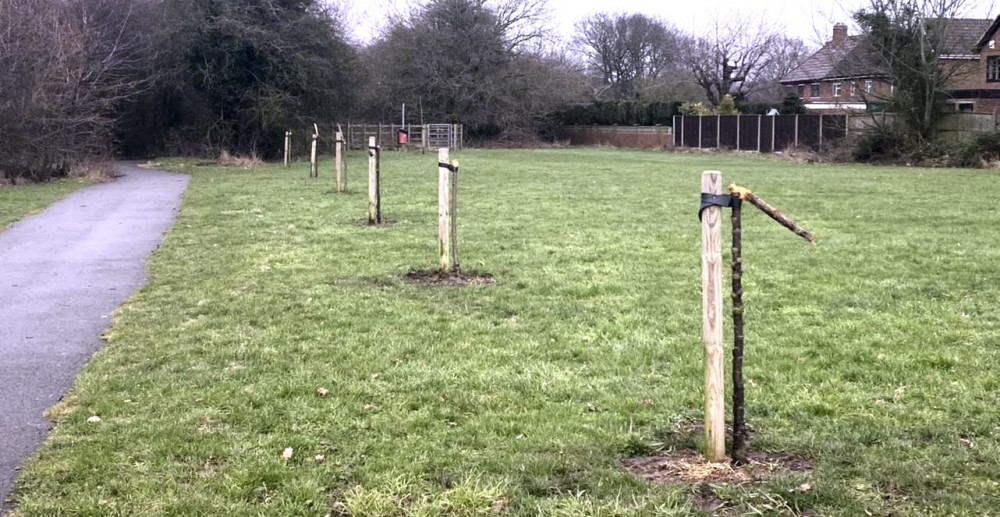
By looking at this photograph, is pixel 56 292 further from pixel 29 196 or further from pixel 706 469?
pixel 29 196

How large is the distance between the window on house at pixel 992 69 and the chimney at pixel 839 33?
8.49 metres

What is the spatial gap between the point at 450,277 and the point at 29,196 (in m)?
13.9

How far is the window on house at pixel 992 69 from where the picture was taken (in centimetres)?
4241

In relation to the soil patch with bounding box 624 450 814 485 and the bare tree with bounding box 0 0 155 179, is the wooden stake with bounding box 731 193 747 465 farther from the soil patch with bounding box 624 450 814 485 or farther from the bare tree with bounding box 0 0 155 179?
the bare tree with bounding box 0 0 155 179

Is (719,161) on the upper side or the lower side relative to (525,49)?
lower

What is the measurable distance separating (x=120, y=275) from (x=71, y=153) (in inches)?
678

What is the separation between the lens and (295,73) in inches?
1289

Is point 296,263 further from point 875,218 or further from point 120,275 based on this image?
point 875,218

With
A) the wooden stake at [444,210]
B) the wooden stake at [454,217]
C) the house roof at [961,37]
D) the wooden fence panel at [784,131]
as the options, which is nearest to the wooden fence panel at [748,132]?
the wooden fence panel at [784,131]

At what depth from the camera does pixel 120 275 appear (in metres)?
9.21

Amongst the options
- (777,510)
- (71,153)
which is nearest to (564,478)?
(777,510)

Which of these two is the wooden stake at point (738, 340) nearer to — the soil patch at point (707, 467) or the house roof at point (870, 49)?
the soil patch at point (707, 467)

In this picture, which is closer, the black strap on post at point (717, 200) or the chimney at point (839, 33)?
the black strap on post at point (717, 200)

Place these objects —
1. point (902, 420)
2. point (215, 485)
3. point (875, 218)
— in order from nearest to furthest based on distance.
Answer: point (215, 485) < point (902, 420) < point (875, 218)
